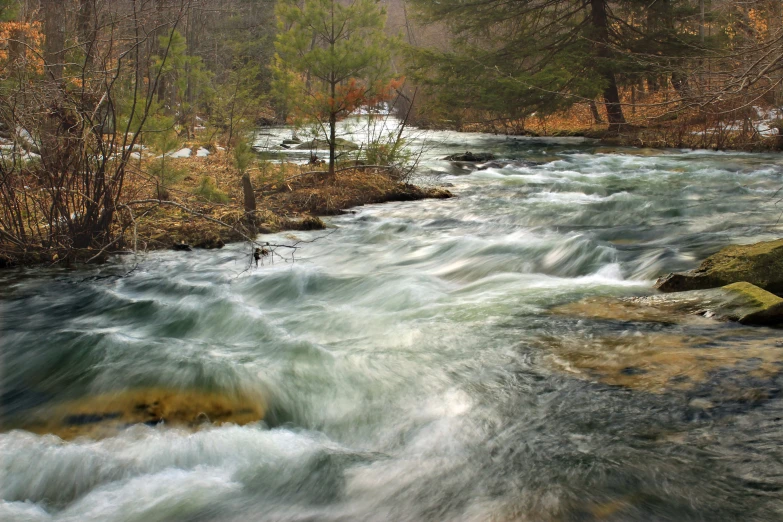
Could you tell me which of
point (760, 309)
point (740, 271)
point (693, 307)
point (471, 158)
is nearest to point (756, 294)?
point (760, 309)

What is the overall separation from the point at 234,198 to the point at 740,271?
22.4 ft

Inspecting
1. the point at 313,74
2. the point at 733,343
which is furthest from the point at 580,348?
the point at 313,74

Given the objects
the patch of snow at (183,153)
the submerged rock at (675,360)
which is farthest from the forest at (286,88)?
the submerged rock at (675,360)

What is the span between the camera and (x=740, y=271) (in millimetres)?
5629

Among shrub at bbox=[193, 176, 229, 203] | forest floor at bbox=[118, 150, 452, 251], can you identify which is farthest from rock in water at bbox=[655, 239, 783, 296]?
shrub at bbox=[193, 176, 229, 203]

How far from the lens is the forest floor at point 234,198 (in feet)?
26.5

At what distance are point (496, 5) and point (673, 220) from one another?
51.9ft

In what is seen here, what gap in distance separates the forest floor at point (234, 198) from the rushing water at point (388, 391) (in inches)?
16.7

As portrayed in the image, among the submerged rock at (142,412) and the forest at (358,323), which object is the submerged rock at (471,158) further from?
the submerged rock at (142,412)

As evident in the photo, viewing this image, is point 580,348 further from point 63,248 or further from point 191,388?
point 63,248

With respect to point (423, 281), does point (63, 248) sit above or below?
above

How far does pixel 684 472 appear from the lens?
3.16 metres

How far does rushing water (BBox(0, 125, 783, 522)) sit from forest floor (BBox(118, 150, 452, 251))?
425mm

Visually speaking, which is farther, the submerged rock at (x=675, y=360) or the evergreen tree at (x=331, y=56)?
the evergreen tree at (x=331, y=56)
